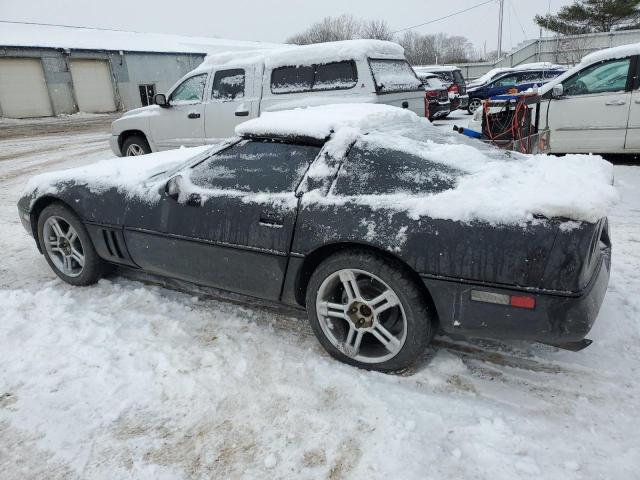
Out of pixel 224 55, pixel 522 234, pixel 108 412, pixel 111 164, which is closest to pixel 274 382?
pixel 108 412

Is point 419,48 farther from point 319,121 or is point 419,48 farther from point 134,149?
point 319,121

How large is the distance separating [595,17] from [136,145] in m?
39.4

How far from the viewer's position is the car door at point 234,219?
274cm

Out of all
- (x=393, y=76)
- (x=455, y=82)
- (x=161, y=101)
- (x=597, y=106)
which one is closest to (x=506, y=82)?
(x=455, y=82)

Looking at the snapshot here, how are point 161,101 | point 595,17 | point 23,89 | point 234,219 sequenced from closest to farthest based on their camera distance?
point 234,219, point 161,101, point 23,89, point 595,17

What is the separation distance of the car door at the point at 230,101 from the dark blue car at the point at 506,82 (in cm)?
1180

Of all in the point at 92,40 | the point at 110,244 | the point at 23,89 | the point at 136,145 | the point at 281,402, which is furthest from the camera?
the point at 92,40

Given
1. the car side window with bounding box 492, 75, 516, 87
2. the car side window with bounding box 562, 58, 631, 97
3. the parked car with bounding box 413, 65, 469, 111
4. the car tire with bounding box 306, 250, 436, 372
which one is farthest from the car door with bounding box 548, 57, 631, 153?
the car side window with bounding box 492, 75, 516, 87

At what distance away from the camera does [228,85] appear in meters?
7.50

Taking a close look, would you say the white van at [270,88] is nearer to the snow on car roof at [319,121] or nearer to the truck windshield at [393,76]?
the truck windshield at [393,76]

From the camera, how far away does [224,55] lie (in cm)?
767

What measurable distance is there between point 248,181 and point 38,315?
1.82 meters

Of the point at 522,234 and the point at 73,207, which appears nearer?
the point at 522,234

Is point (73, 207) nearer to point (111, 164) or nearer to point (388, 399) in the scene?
point (111, 164)
